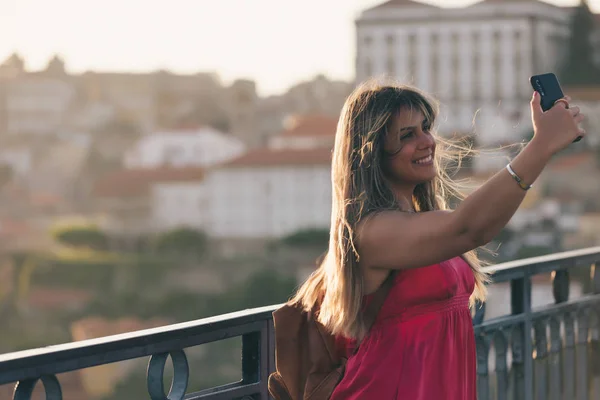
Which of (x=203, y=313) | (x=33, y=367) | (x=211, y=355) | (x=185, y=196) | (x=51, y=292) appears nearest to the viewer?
(x=33, y=367)

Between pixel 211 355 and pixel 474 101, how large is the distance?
27.2 meters

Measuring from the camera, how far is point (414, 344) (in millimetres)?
1603

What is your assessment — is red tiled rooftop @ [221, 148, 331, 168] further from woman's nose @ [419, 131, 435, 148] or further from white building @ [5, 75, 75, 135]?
woman's nose @ [419, 131, 435, 148]

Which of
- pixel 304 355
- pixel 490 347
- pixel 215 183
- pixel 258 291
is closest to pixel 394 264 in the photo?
pixel 304 355

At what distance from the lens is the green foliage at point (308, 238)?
52562 mm

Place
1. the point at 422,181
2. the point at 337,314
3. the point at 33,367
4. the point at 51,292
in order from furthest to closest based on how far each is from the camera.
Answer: the point at 51,292 → the point at 422,181 → the point at 337,314 → the point at 33,367

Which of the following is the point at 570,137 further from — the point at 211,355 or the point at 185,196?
the point at 185,196

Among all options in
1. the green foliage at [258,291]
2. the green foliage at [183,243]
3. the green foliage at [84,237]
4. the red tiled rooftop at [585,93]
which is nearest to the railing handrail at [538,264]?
the green foliage at [258,291]

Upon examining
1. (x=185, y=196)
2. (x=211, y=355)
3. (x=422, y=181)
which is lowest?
(x=211, y=355)

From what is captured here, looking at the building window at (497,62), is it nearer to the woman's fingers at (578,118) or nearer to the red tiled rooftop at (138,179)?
the red tiled rooftop at (138,179)

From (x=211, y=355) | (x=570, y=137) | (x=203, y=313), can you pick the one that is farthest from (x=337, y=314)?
(x=203, y=313)

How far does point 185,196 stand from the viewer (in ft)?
188

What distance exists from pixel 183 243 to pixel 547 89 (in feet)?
175

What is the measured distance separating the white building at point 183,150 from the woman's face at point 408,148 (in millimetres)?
62978
